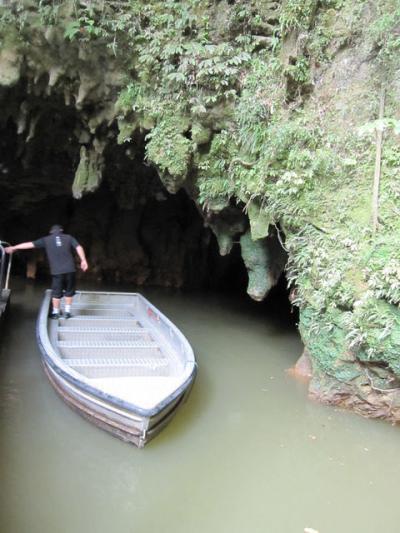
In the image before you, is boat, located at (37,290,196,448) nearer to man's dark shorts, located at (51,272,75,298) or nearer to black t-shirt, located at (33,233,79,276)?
man's dark shorts, located at (51,272,75,298)

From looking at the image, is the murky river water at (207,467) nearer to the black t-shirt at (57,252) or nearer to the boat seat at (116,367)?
the boat seat at (116,367)

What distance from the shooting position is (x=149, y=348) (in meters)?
5.66

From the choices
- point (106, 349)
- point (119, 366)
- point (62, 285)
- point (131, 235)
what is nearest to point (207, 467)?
point (119, 366)

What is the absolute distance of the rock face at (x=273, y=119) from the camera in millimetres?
4832

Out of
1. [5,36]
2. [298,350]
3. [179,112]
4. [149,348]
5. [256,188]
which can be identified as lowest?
[298,350]

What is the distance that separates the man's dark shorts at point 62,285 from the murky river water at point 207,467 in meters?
1.24

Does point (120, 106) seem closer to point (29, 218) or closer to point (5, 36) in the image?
point (5, 36)

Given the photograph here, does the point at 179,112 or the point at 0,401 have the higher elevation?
the point at 179,112

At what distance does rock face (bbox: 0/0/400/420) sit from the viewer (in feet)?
15.9

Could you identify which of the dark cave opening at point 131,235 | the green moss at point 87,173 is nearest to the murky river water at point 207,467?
the green moss at point 87,173

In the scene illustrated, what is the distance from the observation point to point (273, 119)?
576 centimetres

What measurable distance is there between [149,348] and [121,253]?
9023 millimetres

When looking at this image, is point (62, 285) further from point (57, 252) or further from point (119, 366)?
point (119, 366)

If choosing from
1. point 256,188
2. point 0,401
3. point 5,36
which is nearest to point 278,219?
point 256,188
